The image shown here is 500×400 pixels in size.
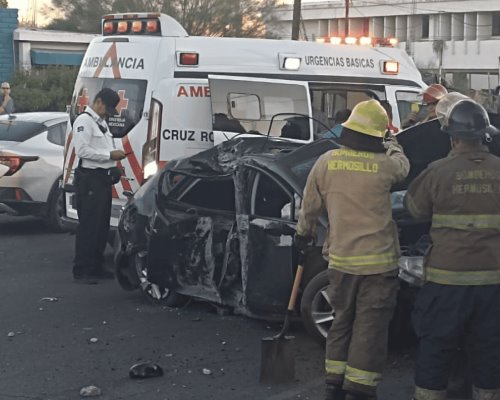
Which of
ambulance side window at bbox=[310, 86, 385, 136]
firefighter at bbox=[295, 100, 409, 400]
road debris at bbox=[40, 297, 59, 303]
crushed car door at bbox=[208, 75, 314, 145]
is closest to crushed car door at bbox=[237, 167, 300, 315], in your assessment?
firefighter at bbox=[295, 100, 409, 400]

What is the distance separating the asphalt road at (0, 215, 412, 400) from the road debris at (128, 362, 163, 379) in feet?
0.17

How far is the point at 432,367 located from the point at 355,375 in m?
0.50

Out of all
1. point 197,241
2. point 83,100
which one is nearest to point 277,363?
point 197,241

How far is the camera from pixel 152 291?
862 cm

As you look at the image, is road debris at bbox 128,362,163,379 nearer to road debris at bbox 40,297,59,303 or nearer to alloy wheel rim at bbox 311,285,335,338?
alloy wheel rim at bbox 311,285,335,338

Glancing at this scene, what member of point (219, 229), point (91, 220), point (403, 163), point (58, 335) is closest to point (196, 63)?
point (91, 220)

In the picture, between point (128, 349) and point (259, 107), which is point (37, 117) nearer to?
point (259, 107)

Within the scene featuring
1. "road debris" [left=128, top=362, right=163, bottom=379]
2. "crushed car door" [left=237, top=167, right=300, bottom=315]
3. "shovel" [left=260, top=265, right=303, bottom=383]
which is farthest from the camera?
"crushed car door" [left=237, top=167, right=300, bottom=315]

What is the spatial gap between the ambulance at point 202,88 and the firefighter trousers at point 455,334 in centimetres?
442

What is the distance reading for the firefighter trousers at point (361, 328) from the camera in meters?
5.79

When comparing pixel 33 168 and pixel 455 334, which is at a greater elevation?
pixel 33 168

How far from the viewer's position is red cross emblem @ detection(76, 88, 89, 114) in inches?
432

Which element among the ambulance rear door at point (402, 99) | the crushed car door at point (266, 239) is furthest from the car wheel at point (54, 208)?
the crushed car door at point (266, 239)

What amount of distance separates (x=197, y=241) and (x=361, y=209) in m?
2.44
